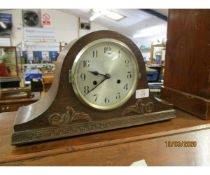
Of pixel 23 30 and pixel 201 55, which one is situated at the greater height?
pixel 23 30

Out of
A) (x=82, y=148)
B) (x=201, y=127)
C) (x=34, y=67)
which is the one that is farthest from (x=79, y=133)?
(x=34, y=67)

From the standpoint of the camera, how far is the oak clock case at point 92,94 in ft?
1.69

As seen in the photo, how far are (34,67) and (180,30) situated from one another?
211 inches

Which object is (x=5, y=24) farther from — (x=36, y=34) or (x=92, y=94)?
(x=92, y=94)

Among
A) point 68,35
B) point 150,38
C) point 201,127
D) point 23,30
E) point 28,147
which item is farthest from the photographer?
point 68,35

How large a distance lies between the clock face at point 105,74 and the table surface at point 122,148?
0.10 meters

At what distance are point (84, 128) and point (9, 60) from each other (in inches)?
162

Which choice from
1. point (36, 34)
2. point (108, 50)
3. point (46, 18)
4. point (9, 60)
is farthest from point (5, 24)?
point (108, 50)

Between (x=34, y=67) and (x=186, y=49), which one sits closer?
(x=186, y=49)

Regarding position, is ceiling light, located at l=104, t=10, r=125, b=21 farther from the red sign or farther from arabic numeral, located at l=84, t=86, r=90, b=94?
arabic numeral, located at l=84, t=86, r=90, b=94

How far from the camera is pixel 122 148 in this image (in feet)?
1.79

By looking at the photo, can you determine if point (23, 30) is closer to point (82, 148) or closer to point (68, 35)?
point (68, 35)

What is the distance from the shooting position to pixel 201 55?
64cm

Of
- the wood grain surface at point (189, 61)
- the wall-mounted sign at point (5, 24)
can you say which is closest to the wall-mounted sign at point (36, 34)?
the wall-mounted sign at point (5, 24)
